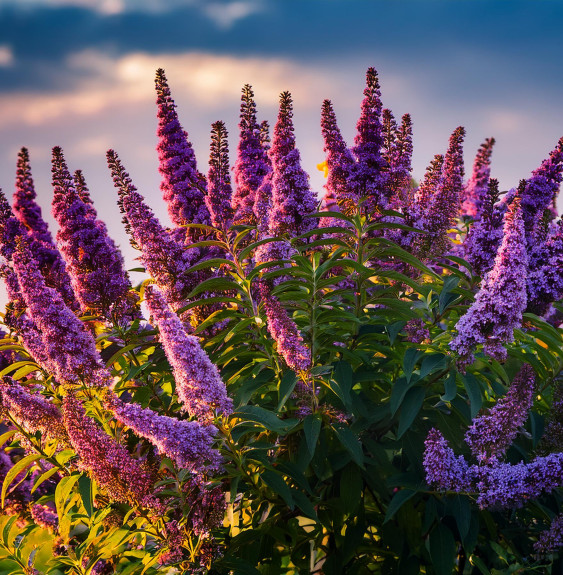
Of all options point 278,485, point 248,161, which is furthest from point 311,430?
point 248,161

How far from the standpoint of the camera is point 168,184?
5477 mm

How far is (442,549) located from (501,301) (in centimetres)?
167

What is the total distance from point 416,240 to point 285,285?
1.54 meters

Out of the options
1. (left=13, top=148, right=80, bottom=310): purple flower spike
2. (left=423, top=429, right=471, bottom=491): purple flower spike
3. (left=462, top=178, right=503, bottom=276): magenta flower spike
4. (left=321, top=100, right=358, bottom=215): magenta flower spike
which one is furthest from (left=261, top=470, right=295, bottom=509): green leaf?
(left=13, top=148, right=80, bottom=310): purple flower spike

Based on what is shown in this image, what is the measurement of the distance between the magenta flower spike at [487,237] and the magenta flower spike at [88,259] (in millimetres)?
2623

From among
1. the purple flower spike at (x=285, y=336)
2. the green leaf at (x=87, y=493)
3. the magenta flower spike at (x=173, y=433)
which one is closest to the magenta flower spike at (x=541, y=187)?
the purple flower spike at (x=285, y=336)

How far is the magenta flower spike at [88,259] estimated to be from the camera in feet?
15.2

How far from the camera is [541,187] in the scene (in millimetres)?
4426

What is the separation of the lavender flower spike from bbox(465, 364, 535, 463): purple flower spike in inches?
58.9

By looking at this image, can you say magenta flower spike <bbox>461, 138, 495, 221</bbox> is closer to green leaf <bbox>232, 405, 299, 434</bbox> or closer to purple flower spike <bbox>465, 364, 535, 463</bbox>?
purple flower spike <bbox>465, 364, 535, 463</bbox>

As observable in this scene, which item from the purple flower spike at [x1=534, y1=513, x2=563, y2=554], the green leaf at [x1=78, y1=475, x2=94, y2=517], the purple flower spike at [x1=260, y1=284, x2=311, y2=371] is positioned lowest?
the purple flower spike at [x1=534, y1=513, x2=563, y2=554]

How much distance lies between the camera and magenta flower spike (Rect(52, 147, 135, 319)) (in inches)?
183

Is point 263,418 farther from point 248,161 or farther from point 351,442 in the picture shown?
point 248,161

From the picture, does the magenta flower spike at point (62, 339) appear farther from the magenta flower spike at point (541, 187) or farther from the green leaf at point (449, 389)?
the magenta flower spike at point (541, 187)
